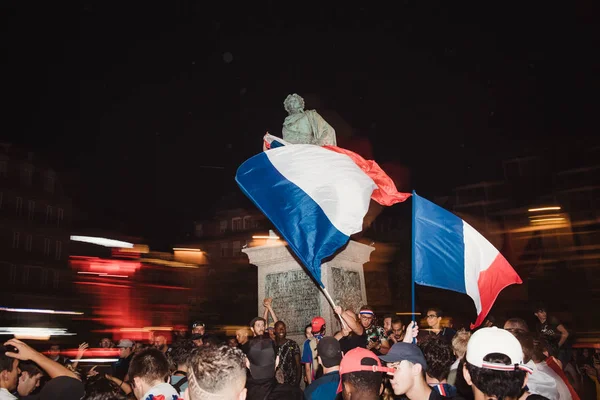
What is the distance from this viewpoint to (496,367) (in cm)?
285

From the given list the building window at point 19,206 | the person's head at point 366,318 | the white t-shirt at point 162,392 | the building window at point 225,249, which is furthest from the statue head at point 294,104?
the building window at point 225,249

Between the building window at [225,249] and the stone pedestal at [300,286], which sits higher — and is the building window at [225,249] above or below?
above

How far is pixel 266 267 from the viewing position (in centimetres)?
891

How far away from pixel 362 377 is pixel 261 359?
1.16 metres

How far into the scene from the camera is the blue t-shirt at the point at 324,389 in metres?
4.41

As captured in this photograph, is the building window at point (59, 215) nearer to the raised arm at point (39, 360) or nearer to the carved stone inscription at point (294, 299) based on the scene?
the carved stone inscription at point (294, 299)

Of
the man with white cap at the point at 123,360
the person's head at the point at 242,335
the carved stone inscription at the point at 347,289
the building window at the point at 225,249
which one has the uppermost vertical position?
the building window at the point at 225,249

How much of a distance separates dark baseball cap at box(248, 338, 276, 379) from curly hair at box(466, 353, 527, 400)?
6.40ft

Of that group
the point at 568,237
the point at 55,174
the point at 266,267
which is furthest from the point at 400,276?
the point at 55,174

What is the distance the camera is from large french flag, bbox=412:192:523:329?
5375mm

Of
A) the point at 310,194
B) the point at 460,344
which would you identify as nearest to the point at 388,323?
the point at 310,194

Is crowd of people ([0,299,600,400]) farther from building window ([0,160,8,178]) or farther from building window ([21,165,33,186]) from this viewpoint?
building window ([21,165,33,186])

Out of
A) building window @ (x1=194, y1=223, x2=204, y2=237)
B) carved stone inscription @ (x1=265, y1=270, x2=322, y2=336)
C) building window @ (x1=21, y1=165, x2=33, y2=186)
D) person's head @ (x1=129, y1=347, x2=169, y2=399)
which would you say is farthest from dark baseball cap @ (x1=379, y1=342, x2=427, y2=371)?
building window @ (x1=194, y1=223, x2=204, y2=237)

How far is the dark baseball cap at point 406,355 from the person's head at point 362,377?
0.27 metres
